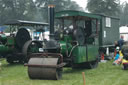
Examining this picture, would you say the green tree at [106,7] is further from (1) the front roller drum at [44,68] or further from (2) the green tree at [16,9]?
(1) the front roller drum at [44,68]

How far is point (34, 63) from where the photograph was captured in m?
7.40

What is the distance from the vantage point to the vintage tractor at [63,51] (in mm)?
7309

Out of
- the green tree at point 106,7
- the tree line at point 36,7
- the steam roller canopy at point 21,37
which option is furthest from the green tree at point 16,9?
the steam roller canopy at point 21,37

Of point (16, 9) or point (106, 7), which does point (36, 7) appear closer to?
point (16, 9)

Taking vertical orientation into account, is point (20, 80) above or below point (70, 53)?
below

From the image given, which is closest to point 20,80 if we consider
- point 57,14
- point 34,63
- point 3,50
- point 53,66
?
point 34,63

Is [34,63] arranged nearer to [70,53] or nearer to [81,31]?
[70,53]

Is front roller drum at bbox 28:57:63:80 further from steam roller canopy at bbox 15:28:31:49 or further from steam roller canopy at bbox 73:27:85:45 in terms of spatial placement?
→ steam roller canopy at bbox 15:28:31:49

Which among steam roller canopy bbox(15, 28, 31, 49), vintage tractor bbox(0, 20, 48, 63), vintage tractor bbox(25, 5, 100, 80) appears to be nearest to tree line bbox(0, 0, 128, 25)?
steam roller canopy bbox(15, 28, 31, 49)

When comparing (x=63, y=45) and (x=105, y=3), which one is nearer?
(x=63, y=45)

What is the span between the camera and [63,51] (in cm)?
848

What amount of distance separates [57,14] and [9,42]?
366 cm

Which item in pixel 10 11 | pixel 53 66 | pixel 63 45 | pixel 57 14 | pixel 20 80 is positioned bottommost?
pixel 20 80

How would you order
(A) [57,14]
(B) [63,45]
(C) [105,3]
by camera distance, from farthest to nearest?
1. (C) [105,3]
2. (A) [57,14]
3. (B) [63,45]
